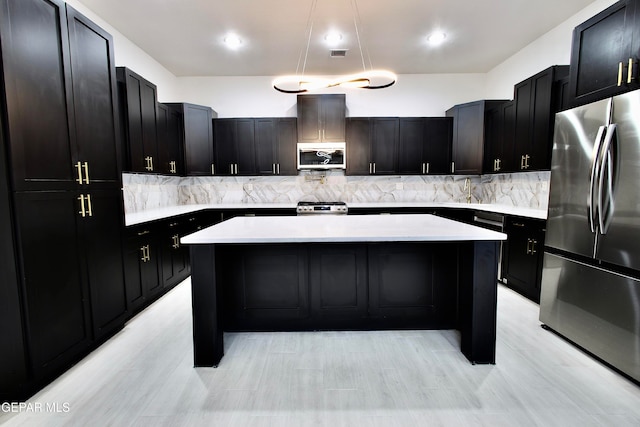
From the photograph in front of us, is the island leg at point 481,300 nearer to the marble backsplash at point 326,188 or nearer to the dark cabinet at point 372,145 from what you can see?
the dark cabinet at point 372,145

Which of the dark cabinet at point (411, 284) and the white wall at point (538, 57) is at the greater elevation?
the white wall at point (538, 57)

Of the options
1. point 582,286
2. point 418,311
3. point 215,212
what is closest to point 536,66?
point 582,286

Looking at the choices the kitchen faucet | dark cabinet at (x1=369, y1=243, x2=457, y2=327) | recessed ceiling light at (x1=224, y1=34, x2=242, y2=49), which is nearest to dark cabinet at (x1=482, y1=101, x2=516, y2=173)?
the kitchen faucet

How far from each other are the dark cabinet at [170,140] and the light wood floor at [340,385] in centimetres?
246

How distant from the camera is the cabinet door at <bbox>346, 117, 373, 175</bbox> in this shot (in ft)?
15.5

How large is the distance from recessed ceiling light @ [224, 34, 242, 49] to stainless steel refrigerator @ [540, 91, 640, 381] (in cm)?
359

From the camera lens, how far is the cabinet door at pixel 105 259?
2.16m

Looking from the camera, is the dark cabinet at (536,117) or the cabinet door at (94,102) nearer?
the cabinet door at (94,102)

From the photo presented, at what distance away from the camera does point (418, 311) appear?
240 cm

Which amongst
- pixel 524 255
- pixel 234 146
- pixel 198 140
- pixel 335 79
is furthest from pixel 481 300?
pixel 198 140

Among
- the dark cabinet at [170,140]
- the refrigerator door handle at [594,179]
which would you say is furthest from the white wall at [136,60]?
the refrigerator door handle at [594,179]

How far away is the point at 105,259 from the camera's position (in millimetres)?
2328

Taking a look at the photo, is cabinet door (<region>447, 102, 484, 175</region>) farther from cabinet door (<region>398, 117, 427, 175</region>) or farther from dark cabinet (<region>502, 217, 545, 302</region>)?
dark cabinet (<region>502, 217, 545, 302</region>)

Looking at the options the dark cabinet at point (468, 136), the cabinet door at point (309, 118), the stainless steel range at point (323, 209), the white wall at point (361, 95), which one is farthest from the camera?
the white wall at point (361, 95)
